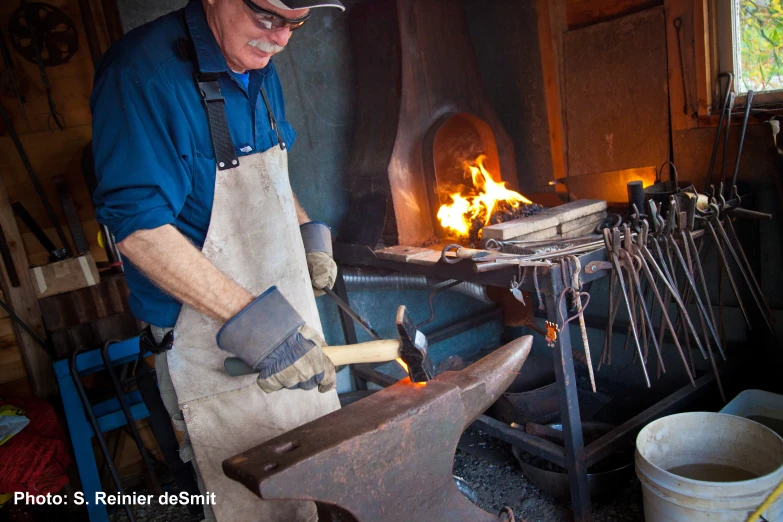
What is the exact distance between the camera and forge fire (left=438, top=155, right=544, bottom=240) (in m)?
3.19

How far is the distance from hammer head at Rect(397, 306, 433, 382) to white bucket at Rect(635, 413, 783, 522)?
1.10m

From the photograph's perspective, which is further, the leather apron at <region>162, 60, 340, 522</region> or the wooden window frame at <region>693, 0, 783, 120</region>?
the wooden window frame at <region>693, 0, 783, 120</region>

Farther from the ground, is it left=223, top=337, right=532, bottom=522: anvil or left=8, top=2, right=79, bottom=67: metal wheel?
left=8, top=2, right=79, bottom=67: metal wheel

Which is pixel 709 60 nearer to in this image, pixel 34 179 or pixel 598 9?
pixel 598 9

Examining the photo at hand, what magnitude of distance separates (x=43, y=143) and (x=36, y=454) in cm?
168

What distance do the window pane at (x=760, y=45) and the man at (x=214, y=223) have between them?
7.02 ft

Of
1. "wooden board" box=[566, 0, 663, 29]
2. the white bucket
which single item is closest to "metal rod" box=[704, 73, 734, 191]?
"wooden board" box=[566, 0, 663, 29]

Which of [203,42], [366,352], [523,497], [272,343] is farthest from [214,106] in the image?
[523,497]

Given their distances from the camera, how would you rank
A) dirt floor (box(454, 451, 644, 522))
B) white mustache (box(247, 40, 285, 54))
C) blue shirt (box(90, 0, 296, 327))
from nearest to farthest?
blue shirt (box(90, 0, 296, 327)), white mustache (box(247, 40, 285, 54)), dirt floor (box(454, 451, 644, 522))

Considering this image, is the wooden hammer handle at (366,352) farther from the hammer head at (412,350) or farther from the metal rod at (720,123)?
the metal rod at (720,123)

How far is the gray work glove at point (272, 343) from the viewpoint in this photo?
63.1 inches

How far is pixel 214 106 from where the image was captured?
5.79 feet

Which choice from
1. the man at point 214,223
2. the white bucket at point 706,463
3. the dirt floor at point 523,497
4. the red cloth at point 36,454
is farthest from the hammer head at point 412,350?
the red cloth at point 36,454

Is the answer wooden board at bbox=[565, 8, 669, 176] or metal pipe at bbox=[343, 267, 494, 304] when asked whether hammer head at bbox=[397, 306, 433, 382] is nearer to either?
metal pipe at bbox=[343, 267, 494, 304]
